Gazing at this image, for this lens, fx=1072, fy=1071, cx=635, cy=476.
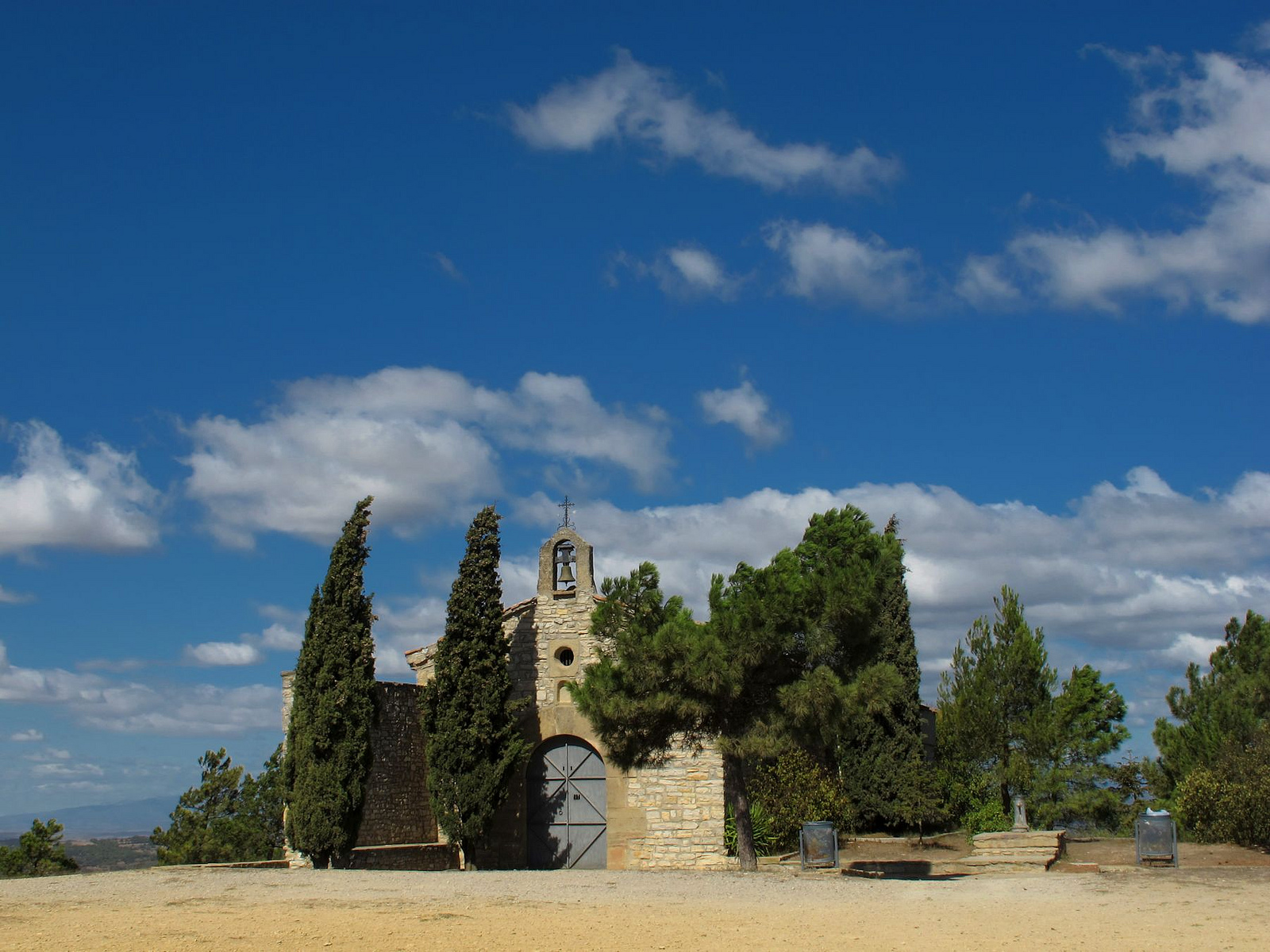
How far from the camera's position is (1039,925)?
11.6m

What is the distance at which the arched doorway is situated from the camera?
70.7 ft

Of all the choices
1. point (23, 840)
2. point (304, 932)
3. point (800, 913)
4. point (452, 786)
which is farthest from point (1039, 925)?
point (23, 840)

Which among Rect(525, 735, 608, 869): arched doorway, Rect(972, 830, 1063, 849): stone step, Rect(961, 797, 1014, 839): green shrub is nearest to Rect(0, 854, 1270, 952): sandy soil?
Rect(972, 830, 1063, 849): stone step

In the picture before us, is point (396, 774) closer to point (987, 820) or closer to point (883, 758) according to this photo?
point (883, 758)

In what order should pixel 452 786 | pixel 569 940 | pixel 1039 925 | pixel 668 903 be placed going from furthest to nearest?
pixel 452 786
pixel 668 903
pixel 1039 925
pixel 569 940

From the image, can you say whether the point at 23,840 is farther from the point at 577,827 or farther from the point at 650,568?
the point at 650,568

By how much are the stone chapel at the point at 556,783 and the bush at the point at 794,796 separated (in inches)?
71.0

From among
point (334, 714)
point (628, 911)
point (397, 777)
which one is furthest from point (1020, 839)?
point (334, 714)

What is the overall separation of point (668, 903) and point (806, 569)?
5975 mm

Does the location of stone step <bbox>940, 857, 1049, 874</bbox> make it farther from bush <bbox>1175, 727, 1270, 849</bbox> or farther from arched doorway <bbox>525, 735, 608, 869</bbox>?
arched doorway <bbox>525, 735, 608, 869</bbox>

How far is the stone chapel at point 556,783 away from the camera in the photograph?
20.2 metres

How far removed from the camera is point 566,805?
21734 millimetres

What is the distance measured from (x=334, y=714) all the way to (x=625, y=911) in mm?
8746

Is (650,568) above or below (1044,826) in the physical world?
above
